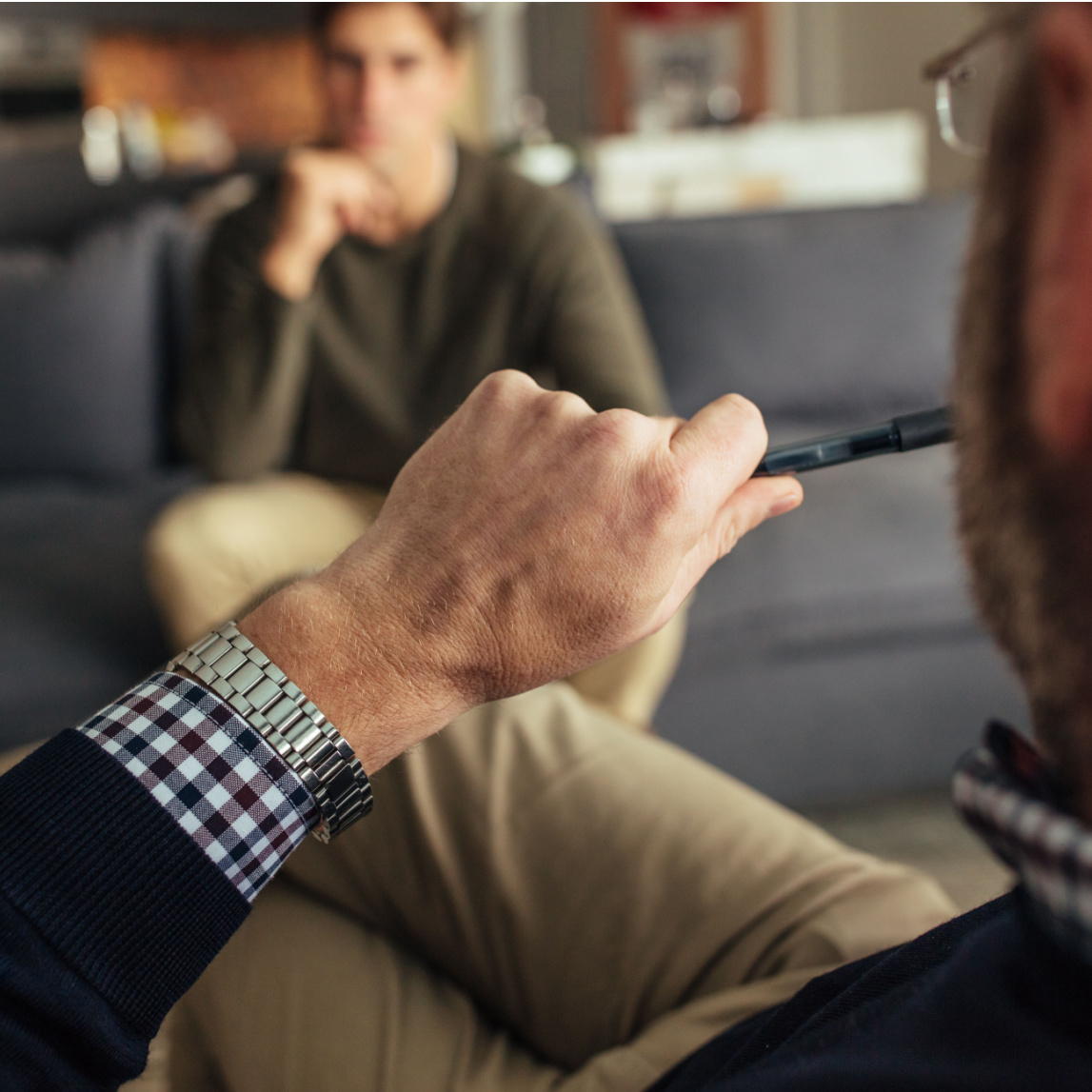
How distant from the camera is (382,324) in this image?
128cm

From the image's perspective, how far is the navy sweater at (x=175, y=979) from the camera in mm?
273

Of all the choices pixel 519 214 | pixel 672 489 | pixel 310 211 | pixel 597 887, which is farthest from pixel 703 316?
pixel 672 489

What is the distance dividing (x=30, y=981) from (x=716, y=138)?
3100mm

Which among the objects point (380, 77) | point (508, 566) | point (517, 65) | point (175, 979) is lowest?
point (175, 979)

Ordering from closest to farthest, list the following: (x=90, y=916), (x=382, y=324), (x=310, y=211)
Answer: (x=90, y=916) → (x=310, y=211) → (x=382, y=324)

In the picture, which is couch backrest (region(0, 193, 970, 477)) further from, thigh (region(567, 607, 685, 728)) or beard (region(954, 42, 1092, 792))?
beard (region(954, 42, 1092, 792))

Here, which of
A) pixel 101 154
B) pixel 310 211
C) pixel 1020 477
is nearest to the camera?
pixel 1020 477

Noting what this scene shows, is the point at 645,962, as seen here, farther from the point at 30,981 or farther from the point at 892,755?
the point at 892,755

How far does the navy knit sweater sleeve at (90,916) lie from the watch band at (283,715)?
4 centimetres

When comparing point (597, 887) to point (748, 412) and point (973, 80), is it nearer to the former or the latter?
point (748, 412)

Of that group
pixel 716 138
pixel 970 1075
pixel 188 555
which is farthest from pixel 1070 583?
pixel 716 138

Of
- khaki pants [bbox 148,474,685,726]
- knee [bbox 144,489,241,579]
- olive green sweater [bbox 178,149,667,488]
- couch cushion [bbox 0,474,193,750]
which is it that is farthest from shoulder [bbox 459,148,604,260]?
couch cushion [bbox 0,474,193,750]

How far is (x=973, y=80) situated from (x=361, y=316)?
97cm

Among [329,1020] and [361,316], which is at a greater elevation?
[361,316]
